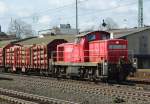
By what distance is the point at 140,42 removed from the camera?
5962 cm

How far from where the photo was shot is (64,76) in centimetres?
2834

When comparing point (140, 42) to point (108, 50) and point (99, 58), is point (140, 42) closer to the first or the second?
point (99, 58)

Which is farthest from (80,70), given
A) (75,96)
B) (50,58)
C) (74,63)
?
(75,96)

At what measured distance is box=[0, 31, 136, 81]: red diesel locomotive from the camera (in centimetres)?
2344

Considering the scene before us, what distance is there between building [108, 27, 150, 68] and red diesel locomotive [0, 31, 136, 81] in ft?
88.4

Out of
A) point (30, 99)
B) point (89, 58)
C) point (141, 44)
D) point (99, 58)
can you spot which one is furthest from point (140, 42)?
point (30, 99)

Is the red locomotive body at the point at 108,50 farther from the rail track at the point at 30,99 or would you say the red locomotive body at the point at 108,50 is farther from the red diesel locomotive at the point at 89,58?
the rail track at the point at 30,99

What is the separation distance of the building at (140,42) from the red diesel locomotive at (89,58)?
88.4 feet

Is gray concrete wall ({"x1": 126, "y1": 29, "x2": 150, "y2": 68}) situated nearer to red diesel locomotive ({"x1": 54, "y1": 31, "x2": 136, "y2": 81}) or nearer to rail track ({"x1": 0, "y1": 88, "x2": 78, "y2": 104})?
red diesel locomotive ({"x1": 54, "y1": 31, "x2": 136, "y2": 81})

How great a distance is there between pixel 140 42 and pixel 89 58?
118ft

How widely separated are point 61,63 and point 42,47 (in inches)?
170

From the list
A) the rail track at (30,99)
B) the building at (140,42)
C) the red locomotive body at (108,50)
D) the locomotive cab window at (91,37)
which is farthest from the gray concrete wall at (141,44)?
the rail track at (30,99)

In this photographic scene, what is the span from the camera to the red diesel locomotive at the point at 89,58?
23.4m

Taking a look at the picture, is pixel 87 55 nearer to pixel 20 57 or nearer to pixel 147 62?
pixel 20 57
